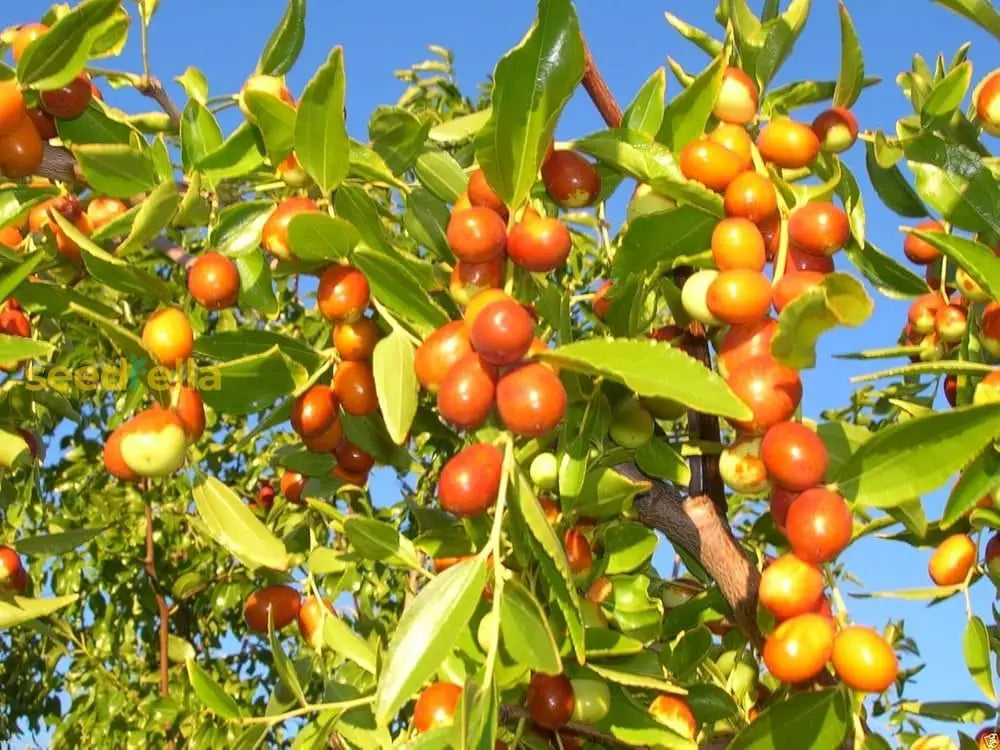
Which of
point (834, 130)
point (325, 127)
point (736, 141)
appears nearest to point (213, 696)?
point (325, 127)

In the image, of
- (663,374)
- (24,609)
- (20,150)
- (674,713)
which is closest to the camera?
(663,374)

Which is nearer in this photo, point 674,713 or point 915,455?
point 915,455

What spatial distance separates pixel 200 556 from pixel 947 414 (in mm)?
3895

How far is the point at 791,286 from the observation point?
1.16m

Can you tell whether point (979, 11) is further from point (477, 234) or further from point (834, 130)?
point (477, 234)

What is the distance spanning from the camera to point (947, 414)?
110 cm

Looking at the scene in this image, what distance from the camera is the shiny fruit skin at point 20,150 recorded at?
4.41ft

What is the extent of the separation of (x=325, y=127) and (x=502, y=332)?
362mm

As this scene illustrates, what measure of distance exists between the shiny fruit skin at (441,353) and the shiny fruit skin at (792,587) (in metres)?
0.42

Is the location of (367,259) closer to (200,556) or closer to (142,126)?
Result: (142,126)

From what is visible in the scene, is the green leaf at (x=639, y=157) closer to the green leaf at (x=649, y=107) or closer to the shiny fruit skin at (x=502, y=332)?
the green leaf at (x=649, y=107)

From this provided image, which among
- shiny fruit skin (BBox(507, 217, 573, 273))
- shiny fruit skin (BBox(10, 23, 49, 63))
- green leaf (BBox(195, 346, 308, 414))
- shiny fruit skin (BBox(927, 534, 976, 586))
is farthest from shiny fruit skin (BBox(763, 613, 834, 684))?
shiny fruit skin (BBox(10, 23, 49, 63))

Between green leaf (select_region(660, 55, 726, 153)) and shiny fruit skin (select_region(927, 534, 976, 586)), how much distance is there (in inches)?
26.4

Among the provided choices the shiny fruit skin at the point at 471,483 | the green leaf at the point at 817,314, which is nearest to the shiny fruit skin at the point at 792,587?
the green leaf at the point at 817,314
